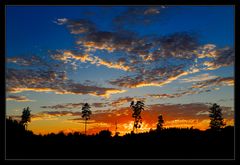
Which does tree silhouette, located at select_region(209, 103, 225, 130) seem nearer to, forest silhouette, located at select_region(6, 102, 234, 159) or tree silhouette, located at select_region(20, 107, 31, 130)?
forest silhouette, located at select_region(6, 102, 234, 159)

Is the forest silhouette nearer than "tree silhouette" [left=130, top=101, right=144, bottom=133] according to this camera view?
Yes

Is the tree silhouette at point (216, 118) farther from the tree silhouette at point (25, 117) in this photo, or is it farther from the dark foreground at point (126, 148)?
the tree silhouette at point (25, 117)

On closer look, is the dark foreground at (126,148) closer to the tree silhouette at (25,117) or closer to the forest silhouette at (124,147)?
the forest silhouette at (124,147)

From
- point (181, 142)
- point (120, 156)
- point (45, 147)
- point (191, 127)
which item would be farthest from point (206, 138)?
point (45, 147)

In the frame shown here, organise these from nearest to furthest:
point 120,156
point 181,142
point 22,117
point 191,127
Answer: point 120,156
point 181,142
point 191,127
point 22,117

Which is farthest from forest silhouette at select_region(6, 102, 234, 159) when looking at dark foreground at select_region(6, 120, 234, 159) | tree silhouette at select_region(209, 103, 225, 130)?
tree silhouette at select_region(209, 103, 225, 130)

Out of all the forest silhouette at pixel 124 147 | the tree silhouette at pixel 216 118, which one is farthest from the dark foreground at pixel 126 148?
the tree silhouette at pixel 216 118

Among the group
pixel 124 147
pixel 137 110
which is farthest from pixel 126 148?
pixel 137 110

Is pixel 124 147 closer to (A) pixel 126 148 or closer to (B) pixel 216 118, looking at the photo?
(A) pixel 126 148

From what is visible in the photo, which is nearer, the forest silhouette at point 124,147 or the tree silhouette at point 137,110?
the forest silhouette at point 124,147

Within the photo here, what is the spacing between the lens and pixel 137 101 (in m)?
68.7
